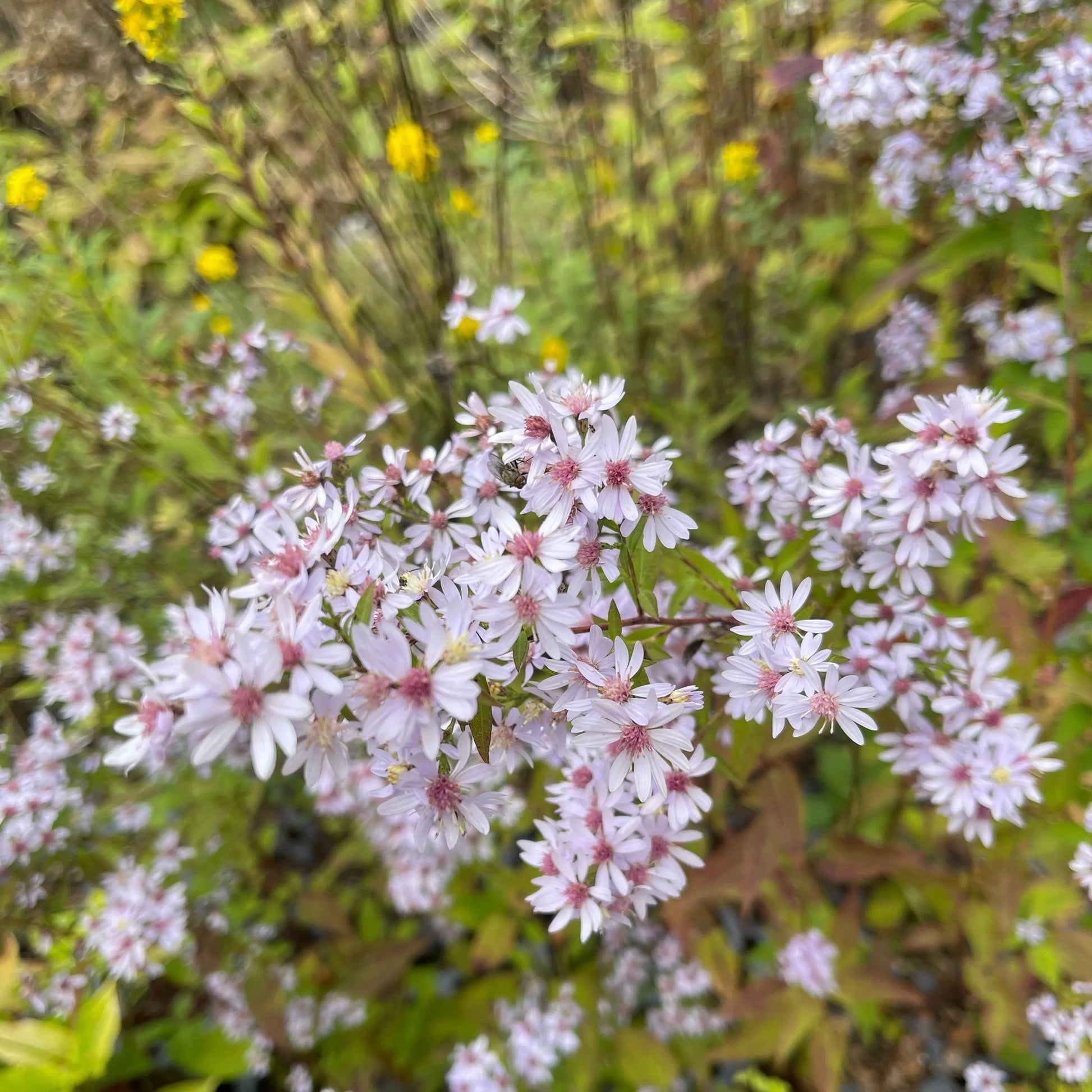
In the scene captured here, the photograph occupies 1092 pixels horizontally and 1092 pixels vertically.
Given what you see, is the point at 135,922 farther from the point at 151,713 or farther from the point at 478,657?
the point at 478,657

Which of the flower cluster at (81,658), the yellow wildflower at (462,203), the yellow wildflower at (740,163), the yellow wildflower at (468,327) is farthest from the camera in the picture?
the yellow wildflower at (462,203)

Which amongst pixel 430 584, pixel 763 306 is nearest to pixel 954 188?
pixel 763 306

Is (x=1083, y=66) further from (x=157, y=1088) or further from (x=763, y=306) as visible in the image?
(x=157, y=1088)

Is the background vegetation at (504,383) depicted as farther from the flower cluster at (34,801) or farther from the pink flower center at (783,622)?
the pink flower center at (783,622)

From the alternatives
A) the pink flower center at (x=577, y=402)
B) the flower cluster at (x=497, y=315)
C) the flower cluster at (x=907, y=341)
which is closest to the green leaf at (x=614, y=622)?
the pink flower center at (x=577, y=402)

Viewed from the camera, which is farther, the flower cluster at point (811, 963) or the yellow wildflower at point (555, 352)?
the yellow wildflower at point (555, 352)
